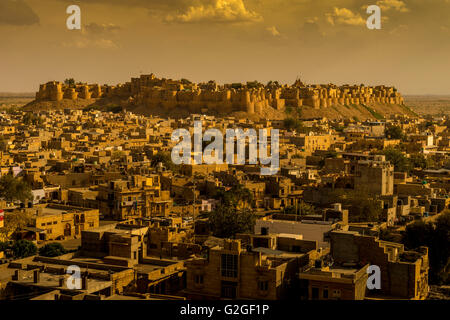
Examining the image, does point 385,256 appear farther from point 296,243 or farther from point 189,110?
point 189,110

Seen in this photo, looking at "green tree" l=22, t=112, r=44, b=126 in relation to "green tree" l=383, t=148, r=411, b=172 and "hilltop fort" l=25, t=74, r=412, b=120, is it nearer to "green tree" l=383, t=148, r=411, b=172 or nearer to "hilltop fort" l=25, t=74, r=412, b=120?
"hilltop fort" l=25, t=74, r=412, b=120

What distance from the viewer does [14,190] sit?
917 inches

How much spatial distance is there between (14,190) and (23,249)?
7.39 meters

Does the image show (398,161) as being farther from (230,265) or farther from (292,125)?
(292,125)

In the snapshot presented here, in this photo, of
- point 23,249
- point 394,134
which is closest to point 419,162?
point 394,134

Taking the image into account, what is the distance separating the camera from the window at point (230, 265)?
11227mm

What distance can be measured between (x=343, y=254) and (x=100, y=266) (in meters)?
4.71

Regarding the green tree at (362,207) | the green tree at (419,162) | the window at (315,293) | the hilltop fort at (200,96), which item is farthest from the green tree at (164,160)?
the hilltop fort at (200,96)

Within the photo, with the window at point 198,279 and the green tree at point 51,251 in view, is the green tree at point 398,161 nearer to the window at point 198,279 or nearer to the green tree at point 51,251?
A: the green tree at point 51,251

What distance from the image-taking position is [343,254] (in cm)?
1270

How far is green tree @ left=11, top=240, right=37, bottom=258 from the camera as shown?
16.2 m

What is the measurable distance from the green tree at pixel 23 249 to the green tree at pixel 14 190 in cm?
611
